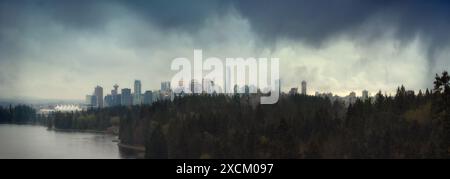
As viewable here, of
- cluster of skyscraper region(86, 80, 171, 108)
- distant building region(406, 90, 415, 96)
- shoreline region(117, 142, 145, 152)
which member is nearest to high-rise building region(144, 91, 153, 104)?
cluster of skyscraper region(86, 80, 171, 108)

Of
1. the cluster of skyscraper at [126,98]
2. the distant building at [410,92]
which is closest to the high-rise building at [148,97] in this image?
the cluster of skyscraper at [126,98]

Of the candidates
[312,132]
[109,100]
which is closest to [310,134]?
[312,132]

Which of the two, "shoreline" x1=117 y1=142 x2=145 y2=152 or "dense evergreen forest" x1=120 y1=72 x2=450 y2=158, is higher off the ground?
"dense evergreen forest" x1=120 y1=72 x2=450 y2=158

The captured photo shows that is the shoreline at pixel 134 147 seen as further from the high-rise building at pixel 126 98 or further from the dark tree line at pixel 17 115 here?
the dark tree line at pixel 17 115

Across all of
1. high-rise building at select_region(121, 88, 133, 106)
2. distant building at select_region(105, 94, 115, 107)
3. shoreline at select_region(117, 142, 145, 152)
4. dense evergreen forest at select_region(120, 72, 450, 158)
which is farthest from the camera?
distant building at select_region(105, 94, 115, 107)

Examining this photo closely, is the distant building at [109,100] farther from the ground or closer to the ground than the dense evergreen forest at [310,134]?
farther from the ground

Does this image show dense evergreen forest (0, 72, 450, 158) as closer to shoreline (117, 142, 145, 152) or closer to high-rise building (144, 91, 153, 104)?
shoreline (117, 142, 145, 152)

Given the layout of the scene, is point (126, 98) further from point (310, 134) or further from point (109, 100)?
point (310, 134)
